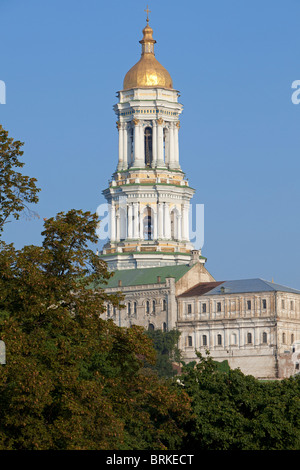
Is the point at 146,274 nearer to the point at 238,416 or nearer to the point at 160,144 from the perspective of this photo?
the point at 160,144

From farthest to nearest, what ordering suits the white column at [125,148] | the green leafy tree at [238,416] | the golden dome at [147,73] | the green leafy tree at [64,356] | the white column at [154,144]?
the white column at [125,148] < the golden dome at [147,73] < the white column at [154,144] < the green leafy tree at [238,416] < the green leafy tree at [64,356]

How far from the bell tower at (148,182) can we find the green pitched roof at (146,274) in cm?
395

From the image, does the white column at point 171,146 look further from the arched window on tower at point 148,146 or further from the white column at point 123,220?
the white column at point 123,220

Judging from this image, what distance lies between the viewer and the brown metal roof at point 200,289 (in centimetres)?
16657

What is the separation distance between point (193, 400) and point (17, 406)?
15.8 metres

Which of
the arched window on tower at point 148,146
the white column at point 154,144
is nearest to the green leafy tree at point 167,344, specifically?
the white column at point 154,144

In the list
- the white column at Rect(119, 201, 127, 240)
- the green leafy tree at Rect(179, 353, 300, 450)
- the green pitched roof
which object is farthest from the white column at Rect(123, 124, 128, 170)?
the green leafy tree at Rect(179, 353, 300, 450)

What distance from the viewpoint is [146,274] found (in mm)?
173500

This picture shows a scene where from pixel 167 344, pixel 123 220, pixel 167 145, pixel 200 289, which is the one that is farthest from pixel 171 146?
pixel 167 344

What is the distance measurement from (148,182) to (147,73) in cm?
1445

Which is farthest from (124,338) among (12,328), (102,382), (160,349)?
(160,349)

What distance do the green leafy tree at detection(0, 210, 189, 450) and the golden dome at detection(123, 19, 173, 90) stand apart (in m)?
123

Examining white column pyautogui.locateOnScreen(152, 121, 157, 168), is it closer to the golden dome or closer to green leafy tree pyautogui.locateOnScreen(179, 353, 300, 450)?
the golden dome
